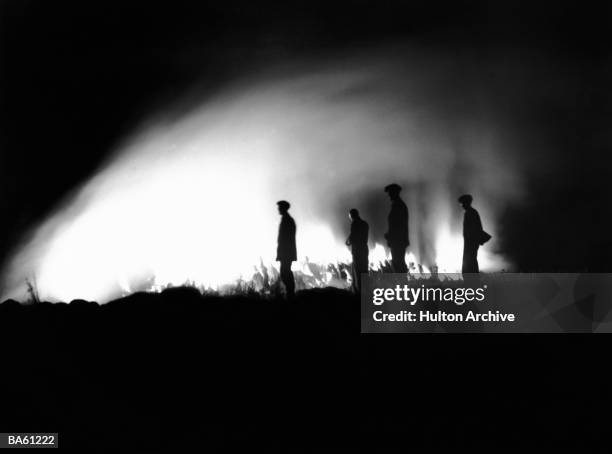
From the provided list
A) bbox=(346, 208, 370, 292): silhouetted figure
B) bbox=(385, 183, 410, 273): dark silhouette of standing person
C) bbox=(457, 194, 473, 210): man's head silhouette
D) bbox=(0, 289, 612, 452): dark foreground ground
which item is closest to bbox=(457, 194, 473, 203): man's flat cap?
bbox=(457, 194, 473, 210): man's head silhouette

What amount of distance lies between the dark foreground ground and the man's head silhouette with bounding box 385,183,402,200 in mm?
3036

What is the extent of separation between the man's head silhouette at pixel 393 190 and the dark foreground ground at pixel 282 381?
3.04m

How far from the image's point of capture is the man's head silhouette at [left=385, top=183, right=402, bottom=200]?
13539 millimetres

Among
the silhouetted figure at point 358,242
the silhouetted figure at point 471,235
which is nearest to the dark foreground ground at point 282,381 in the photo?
the silhouetted figure at point 358,242

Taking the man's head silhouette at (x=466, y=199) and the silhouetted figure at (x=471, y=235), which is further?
the silhouetted figure at (x=471, y=235)

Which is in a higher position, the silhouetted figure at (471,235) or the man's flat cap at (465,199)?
the man's flat cap at (465,199)

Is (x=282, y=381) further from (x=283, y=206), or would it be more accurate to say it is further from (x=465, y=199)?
(x=465, y=199)

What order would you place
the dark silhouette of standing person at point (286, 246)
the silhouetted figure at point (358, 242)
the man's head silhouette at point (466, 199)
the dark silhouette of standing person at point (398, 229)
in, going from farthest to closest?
the silhouetted figure at point (358, 242) → the dark silhouette of standing person at point (286, 246) → the man's head silhouette at point (466, 199) → the dark silhouette of standing person at point (398, 229)

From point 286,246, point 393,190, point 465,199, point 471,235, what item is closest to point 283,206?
point 286,246

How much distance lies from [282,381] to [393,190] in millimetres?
5883

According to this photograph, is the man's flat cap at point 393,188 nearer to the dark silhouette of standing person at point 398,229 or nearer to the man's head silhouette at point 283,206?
the dark silhouette of standing person at point 398,229

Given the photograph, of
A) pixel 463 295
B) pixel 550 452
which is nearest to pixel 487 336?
pixel 463 295

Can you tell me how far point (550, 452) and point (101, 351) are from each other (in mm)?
8988

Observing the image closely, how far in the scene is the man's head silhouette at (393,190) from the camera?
13.5m
